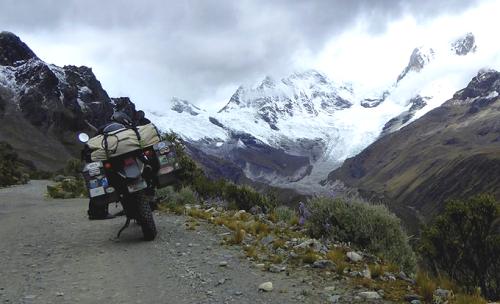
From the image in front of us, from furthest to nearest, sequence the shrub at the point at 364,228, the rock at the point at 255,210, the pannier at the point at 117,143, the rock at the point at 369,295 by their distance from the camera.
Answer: the rock at the point at 255,210 → the pannier at the point at 117,143 → the shrub at the point at 364,228 → the rock at the point at 369,295

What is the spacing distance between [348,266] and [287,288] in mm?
1441

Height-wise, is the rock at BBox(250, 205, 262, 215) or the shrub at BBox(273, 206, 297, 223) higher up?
the rock at BBox(250, 205, 262, 215)

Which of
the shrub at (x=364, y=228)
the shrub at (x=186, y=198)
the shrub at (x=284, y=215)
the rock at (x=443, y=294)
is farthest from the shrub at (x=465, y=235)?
the rock at (x=443, y=294)

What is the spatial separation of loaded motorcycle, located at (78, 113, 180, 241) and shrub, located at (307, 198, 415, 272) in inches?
137

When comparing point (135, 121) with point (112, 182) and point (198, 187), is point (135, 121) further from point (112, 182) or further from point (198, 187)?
point (198, 187)

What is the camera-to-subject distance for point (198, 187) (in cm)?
2469

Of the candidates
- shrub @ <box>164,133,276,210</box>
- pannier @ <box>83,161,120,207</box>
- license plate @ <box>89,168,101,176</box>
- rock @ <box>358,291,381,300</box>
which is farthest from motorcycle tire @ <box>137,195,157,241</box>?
rock @ <box>358,291,381,300</box>

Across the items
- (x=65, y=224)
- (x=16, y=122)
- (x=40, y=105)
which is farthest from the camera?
(x=40, y=105)

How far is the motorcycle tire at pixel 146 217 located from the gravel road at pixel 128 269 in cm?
23

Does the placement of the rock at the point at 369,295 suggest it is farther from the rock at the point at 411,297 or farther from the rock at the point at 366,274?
the rock at the point at 366,274

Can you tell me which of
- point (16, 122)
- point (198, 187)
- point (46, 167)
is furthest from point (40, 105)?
point (198, 187)

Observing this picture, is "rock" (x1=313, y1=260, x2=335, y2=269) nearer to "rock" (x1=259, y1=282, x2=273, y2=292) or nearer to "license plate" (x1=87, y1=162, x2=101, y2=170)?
"rock" (x1=259, y1=282, x2=273, y2=292)

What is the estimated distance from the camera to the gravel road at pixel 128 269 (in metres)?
8.94

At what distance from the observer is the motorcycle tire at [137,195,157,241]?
12.8 metres
